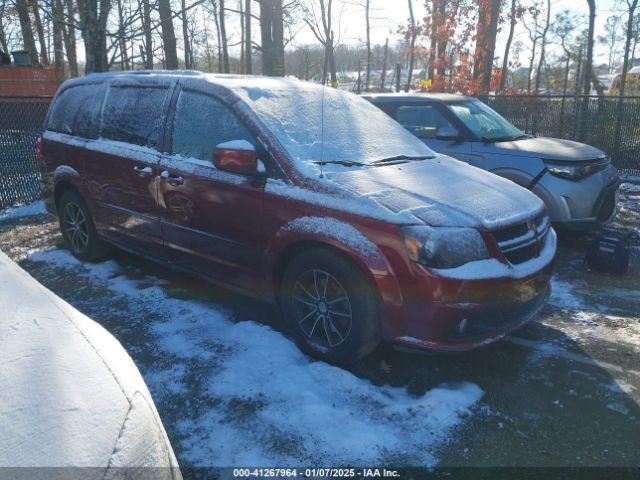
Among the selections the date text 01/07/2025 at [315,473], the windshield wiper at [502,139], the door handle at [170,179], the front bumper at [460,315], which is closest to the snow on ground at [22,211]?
the door handle at [170,179]

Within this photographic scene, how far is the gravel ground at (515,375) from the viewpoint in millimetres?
2617

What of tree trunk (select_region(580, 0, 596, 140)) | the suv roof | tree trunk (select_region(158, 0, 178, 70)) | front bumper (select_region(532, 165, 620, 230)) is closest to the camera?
front bumper (select_region(532, 165, 620, 230))

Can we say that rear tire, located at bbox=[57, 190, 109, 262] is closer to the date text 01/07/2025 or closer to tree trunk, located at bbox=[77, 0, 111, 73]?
the date text 01/07/2025

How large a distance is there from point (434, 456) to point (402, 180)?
68.5 inches

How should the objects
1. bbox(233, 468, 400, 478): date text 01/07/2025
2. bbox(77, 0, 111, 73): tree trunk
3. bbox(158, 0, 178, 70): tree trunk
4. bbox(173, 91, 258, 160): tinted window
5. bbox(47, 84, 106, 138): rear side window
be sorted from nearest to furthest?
1. bbox(233, 468, 400, 478): date text 01/07/2025
2. bbox(173, 91, 258, 160): tinted window
3. bbox(47, 84, 106, 138): rear side window
4. bbox(77, 0, 111, 73): tree trunk
5. bbox(158, 0, 178, 70): tree trunk

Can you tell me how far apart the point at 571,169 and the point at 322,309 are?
3.76 meters

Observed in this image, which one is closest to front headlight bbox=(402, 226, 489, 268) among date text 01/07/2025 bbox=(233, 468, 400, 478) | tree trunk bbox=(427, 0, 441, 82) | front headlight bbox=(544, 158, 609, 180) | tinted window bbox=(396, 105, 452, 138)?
date text 01/07/2025 bbox=(233, 468, 400, 478)

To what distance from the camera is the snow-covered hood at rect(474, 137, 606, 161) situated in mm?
5668

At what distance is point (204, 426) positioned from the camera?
277 centimetres

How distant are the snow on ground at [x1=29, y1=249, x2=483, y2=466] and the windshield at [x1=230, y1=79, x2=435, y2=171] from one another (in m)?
1.37

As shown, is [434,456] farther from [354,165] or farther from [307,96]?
[307,96]

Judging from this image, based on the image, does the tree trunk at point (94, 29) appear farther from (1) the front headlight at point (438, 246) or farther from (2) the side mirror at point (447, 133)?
(1) the front headlight at point (438, 246)

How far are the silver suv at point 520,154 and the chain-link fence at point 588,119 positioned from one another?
485cm

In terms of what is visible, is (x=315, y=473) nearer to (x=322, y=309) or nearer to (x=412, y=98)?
(x=322, y=309)
